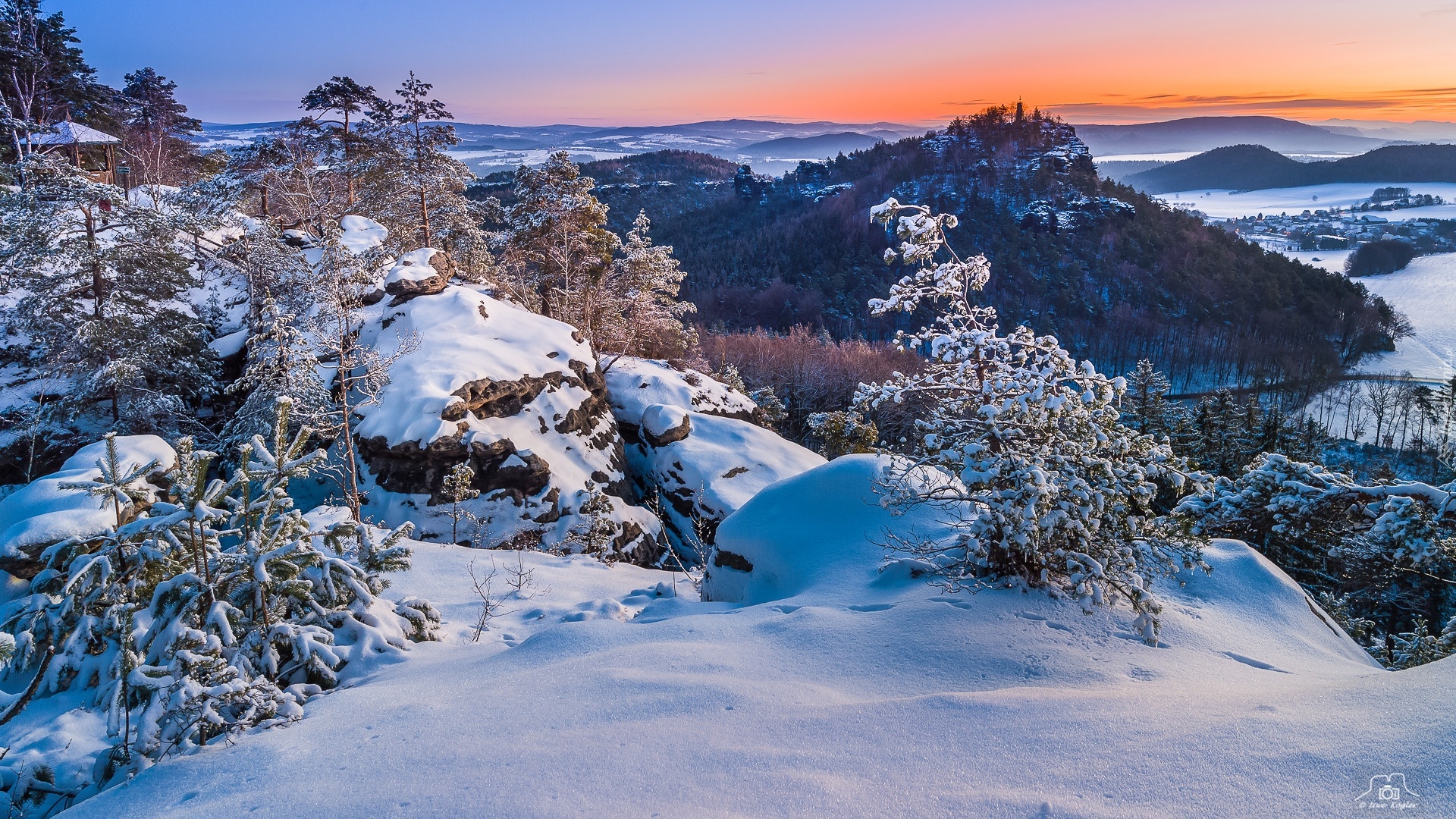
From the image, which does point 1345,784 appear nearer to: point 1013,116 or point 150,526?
point 150,526

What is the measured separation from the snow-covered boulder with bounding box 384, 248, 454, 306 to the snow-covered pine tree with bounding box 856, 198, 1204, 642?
1825cm

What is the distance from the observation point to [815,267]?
11488cm

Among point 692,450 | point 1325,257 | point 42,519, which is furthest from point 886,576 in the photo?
point 1325,257

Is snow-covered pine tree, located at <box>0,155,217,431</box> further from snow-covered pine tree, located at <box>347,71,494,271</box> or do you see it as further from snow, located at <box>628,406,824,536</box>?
snow, located at <box>628,406,824,536</box>

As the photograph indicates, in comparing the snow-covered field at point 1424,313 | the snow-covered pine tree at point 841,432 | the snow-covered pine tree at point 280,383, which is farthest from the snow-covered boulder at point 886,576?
the snow-covered field at point 1424,313

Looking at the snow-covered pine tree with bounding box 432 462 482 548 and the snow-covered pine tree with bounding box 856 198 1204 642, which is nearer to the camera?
the snow-covered pine tree with bounding box 856 198 1204 642

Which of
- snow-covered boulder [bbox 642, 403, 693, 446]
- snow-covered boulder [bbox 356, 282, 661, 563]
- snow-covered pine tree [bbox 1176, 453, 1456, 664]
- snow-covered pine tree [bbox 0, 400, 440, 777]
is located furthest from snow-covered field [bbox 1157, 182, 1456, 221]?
snow-covered pine tree [bbox 0, 400, 440, 777]

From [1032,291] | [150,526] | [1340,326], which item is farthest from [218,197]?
[1340,326]

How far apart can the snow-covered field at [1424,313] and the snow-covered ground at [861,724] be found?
10737 centimetres

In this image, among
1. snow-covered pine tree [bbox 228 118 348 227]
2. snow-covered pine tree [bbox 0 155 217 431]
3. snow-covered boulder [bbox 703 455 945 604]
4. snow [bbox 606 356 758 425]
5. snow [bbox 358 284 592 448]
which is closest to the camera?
snow-covered boulder [bbox 703 455 945 604]

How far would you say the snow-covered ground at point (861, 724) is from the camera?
2.98 metres

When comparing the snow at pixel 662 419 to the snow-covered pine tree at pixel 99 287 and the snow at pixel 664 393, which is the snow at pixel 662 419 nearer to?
the snow at pixel 664 393

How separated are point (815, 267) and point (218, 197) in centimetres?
9925
